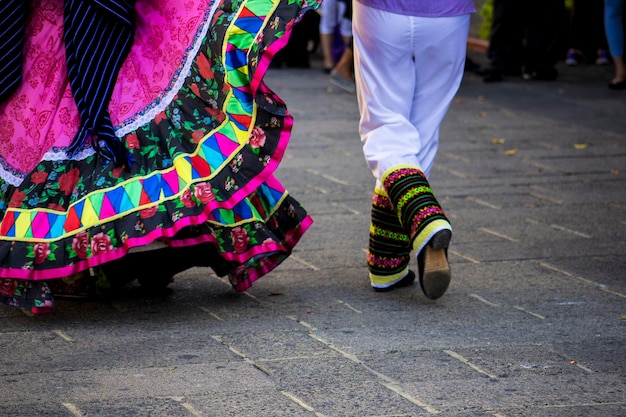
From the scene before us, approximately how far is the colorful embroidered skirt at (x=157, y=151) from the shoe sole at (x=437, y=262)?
1.75ft

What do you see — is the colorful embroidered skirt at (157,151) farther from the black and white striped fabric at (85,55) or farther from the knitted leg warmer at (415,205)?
the knitted leg warmer at (415,205)

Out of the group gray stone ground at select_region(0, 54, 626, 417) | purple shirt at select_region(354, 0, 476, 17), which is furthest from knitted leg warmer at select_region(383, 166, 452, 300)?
purple shirt at select_region(354, 0, 476, 17)

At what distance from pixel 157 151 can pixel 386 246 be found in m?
0.97

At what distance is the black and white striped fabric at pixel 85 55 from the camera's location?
13.1ft

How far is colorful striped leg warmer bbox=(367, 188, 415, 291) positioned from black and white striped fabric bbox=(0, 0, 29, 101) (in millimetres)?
1390

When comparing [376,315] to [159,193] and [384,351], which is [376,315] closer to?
[384,351]

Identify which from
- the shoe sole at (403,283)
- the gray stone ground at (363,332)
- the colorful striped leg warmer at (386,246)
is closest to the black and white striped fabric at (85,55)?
the gray stone ground at (363,332)

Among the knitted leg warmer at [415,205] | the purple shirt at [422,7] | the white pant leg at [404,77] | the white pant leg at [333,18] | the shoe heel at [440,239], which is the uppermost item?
the purple shirt at [422,7]

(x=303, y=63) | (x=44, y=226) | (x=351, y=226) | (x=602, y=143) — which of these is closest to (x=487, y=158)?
(x=602, y=143)

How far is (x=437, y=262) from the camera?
3990mm

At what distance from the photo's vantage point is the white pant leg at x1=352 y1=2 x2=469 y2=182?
419 cm

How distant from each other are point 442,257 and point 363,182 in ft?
8.17

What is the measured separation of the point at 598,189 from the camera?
6.32m

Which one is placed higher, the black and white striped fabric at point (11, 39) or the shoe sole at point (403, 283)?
the black and white striped fabric at point (11, 39)
